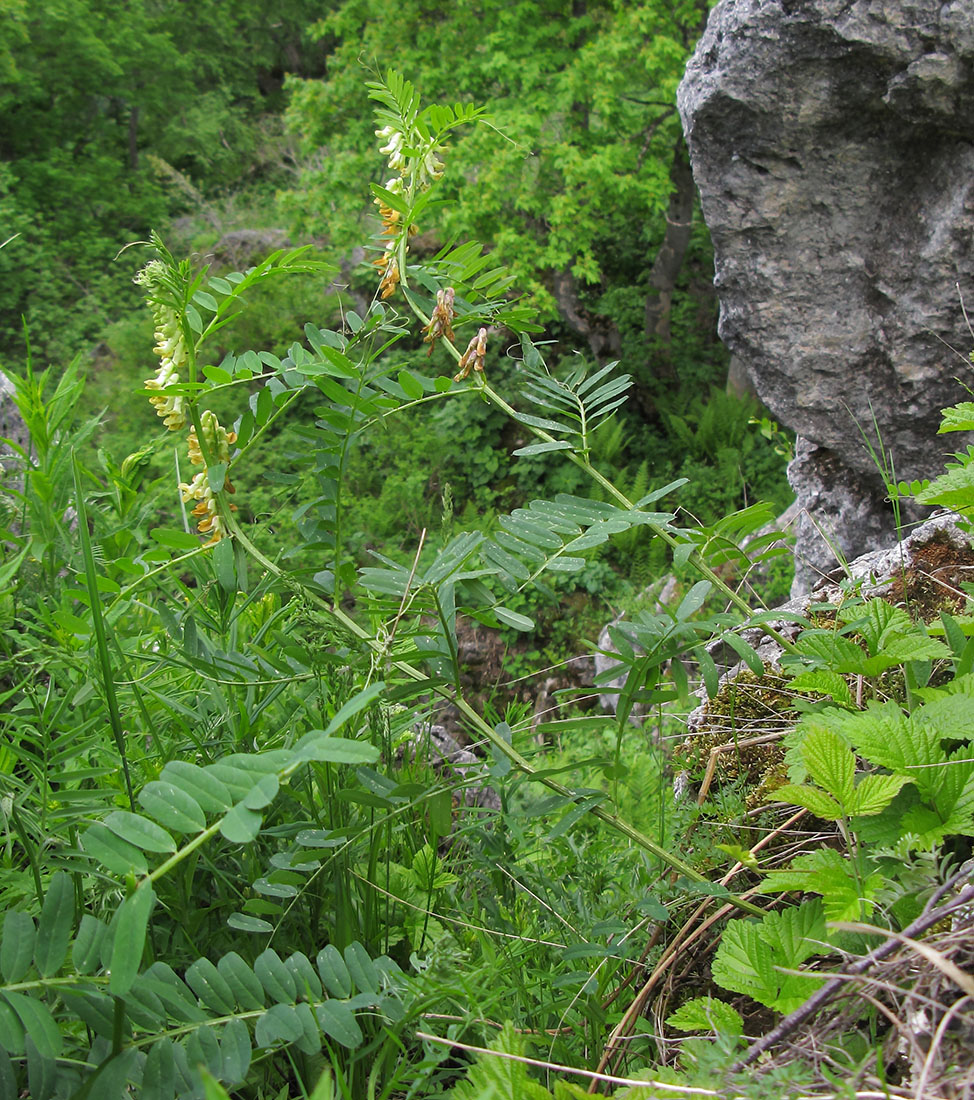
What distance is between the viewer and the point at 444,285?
4.00ft

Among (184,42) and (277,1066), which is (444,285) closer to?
(277,1066)

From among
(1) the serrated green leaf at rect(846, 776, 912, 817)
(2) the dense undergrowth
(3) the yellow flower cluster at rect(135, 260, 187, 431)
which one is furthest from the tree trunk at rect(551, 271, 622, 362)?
(1) the serrated green leaf at rect(846, 776, 912, 817)

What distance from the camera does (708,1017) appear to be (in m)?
0.74

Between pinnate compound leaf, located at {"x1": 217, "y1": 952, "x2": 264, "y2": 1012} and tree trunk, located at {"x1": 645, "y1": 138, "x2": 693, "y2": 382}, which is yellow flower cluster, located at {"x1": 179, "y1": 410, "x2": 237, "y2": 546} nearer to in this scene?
pinnate compound leaf, located at {"x1": 217, "y1": 952, "x2": 264, "y2": 1012}

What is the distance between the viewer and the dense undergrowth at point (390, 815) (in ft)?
2.17

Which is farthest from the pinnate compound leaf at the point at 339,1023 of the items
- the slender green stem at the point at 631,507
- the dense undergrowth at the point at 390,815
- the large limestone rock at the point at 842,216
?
the large limestone rock at the point at 842,216

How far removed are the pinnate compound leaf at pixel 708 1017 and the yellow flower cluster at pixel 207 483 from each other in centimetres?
74

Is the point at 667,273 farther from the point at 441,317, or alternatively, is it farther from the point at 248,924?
the point at 248,924

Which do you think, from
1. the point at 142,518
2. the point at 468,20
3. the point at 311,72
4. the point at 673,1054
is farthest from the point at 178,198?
the point at 673,1054

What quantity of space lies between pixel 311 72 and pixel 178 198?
6360 mm

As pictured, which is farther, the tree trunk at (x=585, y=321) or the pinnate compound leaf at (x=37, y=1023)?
the tree trunk at (x=585, y=321)

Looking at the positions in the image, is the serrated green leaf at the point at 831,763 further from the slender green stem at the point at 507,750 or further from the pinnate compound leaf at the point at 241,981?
the pinnate compound leaf at the point at 241,981

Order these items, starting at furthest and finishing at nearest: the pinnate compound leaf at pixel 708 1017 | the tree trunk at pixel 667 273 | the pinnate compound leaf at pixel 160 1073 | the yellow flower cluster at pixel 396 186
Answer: the tree trunk at pixel 667 273, the yellow flower cluster at pixel 396 186, the pinnate compound leaf at pixel 708 1017, the pinnate compound leaf at pixel 160 1073

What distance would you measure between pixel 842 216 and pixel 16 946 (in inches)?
149
